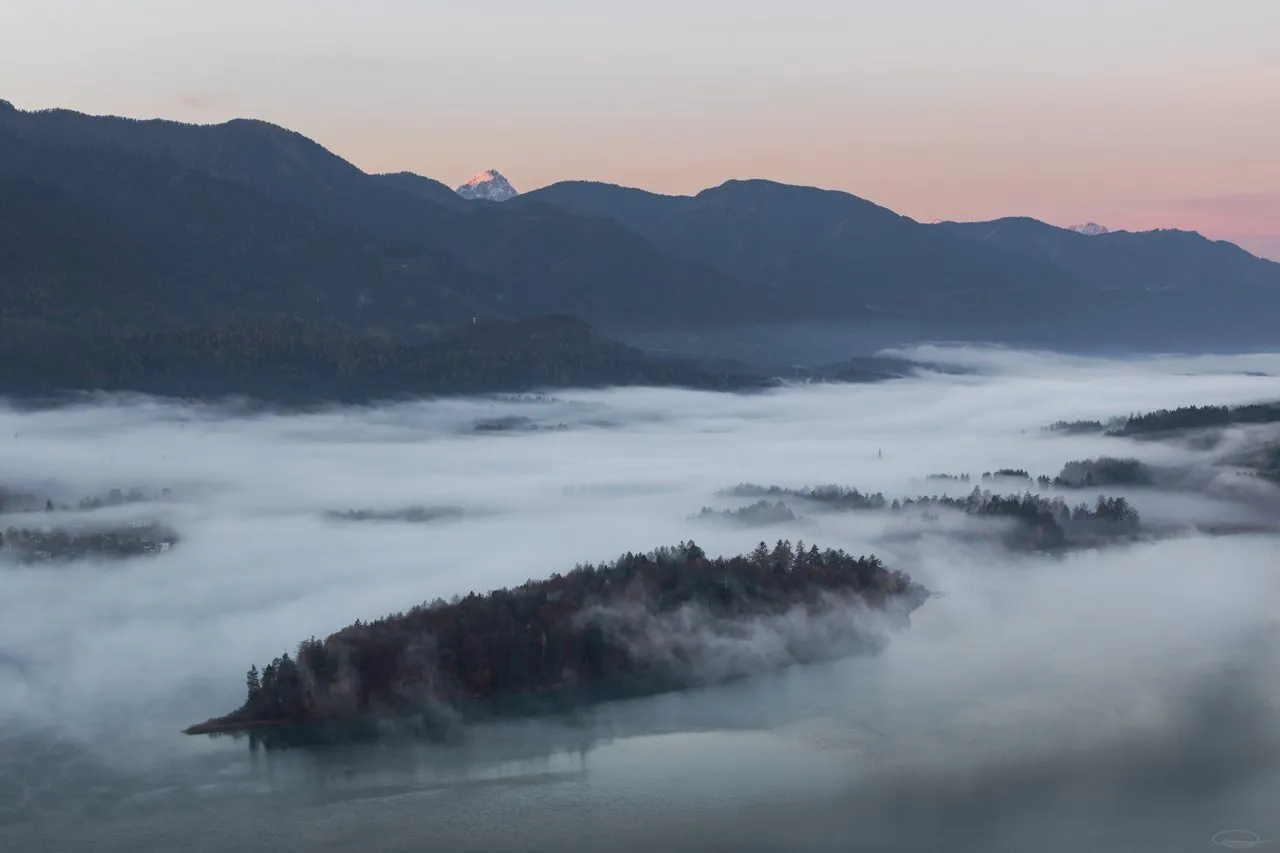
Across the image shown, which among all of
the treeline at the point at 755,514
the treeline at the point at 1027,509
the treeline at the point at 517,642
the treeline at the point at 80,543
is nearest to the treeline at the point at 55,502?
the treeline at the point at 80,543

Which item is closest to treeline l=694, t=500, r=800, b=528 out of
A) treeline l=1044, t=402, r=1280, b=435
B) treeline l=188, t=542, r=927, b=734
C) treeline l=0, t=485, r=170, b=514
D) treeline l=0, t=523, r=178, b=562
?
treeline l=188, t=542, r=927, b=734

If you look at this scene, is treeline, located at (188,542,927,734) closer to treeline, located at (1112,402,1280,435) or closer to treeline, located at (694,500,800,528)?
treeline, located at (694,500,800,528)

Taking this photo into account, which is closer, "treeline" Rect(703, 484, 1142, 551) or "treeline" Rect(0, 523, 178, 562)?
"treeline" Rect(0, 523, 178, 562)

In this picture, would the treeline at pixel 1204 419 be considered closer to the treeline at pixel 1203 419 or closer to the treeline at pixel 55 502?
the treeline at pixel 1203 419

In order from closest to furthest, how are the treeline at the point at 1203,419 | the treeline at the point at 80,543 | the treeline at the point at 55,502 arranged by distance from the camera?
the treeline at the point at 80,543
the treeline at the point at 55,502
the treeline at the point at 1203,419

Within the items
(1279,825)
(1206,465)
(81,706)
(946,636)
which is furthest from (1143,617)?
(81,706)

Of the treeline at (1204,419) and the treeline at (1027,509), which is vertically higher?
the treeline at (1204,419)

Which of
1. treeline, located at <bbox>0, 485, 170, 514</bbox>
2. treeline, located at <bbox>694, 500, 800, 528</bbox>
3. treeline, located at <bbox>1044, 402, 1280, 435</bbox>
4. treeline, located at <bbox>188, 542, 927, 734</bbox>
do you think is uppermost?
treeline, located at <bbox>1044, 402, 1280, 435</bbox>

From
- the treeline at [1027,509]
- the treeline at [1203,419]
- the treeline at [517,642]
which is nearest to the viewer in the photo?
the treeline at [517,642]

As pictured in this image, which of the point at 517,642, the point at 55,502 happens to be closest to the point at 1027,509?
the point at 517,642
